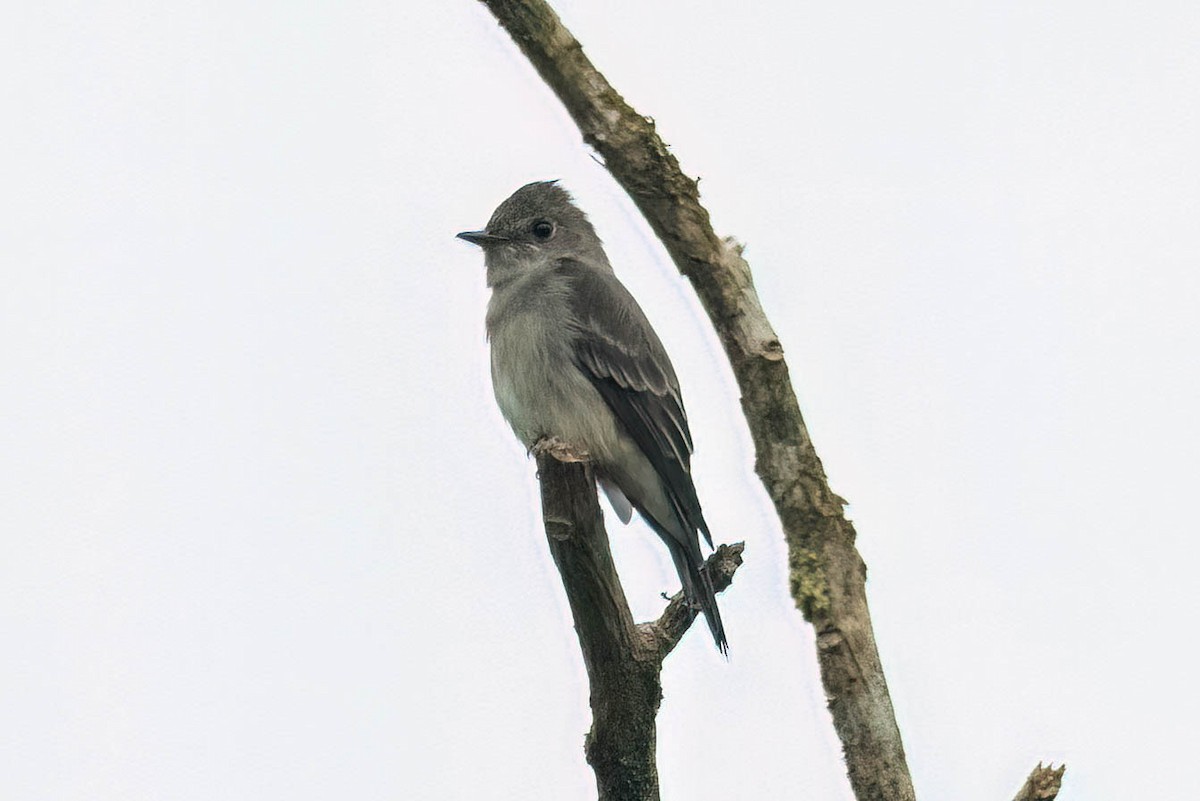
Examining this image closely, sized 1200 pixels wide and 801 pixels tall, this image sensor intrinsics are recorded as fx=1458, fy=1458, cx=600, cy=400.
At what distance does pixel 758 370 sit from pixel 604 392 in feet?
4.48

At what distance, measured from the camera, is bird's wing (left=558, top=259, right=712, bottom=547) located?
8672mm

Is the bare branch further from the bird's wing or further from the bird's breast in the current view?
the bird's breast

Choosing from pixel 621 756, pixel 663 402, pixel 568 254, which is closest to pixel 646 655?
pixel 621 756

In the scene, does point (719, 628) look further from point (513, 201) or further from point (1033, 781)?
point (513, 201)

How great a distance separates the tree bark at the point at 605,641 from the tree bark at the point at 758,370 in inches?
36.1

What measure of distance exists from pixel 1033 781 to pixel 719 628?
1836 millimetres

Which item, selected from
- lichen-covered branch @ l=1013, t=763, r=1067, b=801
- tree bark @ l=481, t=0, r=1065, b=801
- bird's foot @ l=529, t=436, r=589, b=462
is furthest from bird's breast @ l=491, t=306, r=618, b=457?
lichen-covered branch @ l=1013, t=763, r=1067, b=801

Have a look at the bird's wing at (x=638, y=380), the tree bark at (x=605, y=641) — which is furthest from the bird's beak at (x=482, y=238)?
the tree bark at (x=605, y=641)

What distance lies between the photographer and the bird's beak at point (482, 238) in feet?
33.1

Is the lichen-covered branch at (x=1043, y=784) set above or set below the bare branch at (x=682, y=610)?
below

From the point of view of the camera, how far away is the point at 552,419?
28.8 feet

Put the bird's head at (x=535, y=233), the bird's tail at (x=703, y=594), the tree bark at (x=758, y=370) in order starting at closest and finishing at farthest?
the tree bark at (x=758, y=370) < the bird's tail at (x=703, y=594) < the bird's head at (x=535, y=233)

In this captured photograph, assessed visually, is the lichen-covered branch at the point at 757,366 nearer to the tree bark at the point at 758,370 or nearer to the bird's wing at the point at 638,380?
the tree bark at the point at 758,370

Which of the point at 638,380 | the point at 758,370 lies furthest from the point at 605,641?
the point at 638,380
